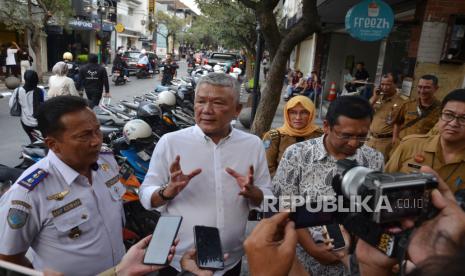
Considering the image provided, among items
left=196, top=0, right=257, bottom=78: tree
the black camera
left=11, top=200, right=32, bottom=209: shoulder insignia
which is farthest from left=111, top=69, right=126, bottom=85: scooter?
the black camera

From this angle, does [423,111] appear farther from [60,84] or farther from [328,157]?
[60,84]

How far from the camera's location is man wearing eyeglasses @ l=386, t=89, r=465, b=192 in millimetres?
2295

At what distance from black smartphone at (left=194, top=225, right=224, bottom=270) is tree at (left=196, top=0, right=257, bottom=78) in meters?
13.5

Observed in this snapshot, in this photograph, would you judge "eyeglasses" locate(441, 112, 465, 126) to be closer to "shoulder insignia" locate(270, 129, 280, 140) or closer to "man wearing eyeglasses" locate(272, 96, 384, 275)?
"man wearing eyeglasses" locate(272, 96, 384, 275)

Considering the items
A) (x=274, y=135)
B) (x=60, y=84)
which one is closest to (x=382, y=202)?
(x=274, y=135)

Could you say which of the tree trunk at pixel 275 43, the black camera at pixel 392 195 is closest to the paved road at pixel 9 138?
the tree trunk at pixel 275 43

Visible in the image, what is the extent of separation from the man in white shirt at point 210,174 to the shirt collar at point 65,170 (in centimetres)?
37

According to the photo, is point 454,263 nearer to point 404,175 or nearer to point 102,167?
point 404,175

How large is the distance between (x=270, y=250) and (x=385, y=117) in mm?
4365

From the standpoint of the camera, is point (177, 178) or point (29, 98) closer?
point (177, 178)

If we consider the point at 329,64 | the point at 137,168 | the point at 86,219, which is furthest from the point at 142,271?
the point at 329,64

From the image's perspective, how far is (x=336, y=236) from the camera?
1716 mm

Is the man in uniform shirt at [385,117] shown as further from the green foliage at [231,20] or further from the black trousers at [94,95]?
the green foliage at [231,20]

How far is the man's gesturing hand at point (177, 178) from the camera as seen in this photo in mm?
1734
